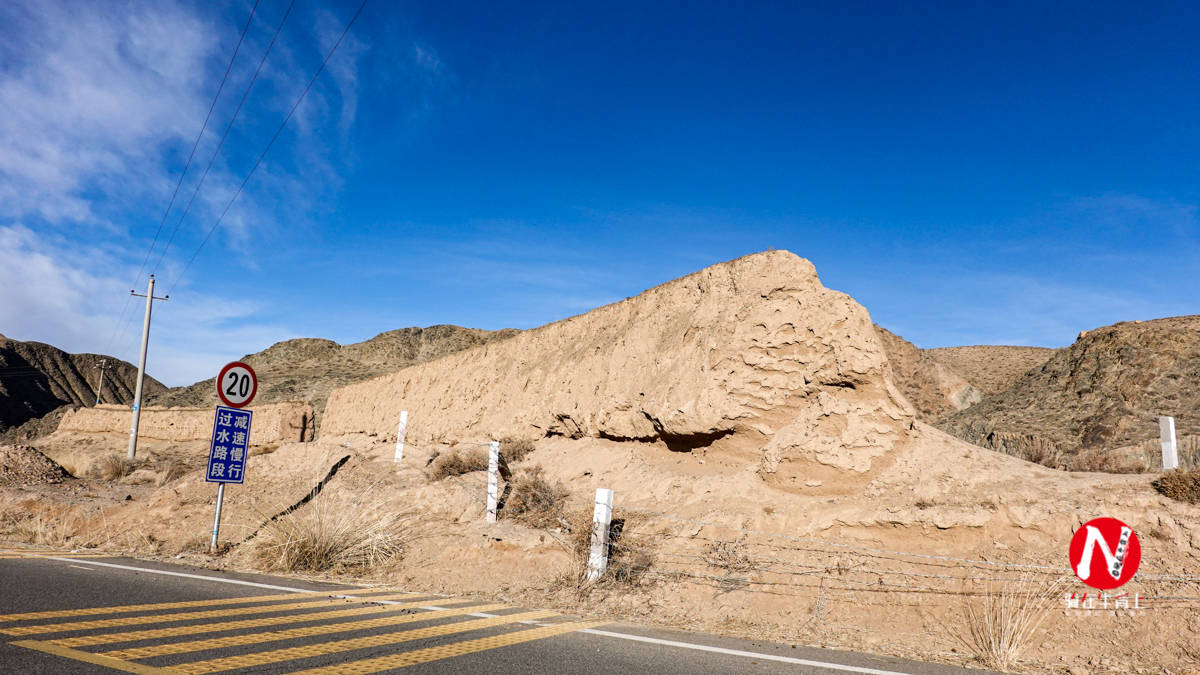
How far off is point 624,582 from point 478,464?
23.2 feet

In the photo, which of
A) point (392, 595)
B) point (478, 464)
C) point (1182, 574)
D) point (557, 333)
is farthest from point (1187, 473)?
point (557, 333)

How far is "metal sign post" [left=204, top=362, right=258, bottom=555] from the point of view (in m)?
10.5

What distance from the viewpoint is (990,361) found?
56.5m

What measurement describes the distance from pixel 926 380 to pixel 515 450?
124 feet

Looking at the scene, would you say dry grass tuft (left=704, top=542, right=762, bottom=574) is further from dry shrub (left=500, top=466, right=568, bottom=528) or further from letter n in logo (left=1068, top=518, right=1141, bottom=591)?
letter n in logo (left=1068, top=518, right=1141, bottom=591)

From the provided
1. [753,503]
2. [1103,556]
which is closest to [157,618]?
[753,503]

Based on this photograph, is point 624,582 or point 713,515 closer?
point 624,582

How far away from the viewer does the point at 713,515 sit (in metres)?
9.63

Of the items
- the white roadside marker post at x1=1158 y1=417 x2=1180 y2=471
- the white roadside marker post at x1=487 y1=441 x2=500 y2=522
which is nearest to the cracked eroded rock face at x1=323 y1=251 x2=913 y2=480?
the white roadside marker post at x1=487 y1=441 x2=500 y2=522

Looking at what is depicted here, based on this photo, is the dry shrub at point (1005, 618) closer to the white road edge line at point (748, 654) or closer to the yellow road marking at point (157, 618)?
the white road edge line at point (748, 654)

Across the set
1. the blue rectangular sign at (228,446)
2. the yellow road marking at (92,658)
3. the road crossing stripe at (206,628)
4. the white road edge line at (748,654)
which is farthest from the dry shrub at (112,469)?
the white road edge line at (748,654)

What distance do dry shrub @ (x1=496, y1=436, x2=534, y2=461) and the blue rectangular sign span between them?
5.50 m

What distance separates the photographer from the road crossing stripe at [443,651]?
14.9 feet

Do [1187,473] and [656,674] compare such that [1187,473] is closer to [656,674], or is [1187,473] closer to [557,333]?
[656,674]
